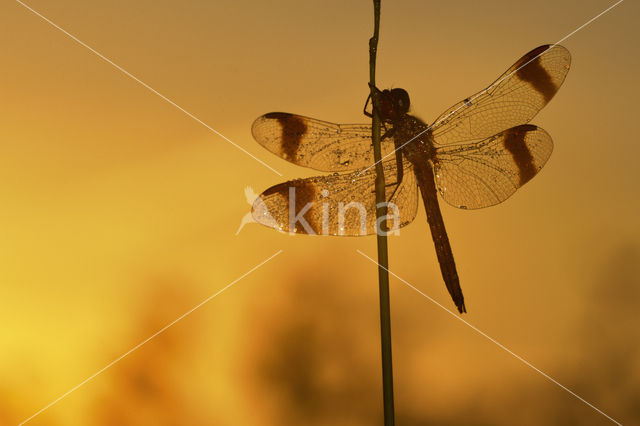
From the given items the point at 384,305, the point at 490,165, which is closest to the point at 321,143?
the point at 490,165

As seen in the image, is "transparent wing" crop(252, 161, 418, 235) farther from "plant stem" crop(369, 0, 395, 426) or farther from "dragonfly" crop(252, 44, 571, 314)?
"plant stem" crop(369, 0, 395, 426)

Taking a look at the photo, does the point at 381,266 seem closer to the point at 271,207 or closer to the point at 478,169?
the point at 271,207

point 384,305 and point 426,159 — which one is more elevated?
point 426,159

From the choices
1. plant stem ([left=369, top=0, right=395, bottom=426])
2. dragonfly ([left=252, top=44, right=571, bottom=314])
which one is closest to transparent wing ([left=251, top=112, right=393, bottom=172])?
dragonfly ([left=252, top=44, right=571, bottom=314])

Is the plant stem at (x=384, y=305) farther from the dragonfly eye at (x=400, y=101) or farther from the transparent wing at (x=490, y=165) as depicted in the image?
the transparent wing at (x=490, y=165)

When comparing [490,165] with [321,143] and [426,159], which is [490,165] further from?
[321,143]

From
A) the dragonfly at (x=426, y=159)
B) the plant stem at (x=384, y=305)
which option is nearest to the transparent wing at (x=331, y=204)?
the dragonfly at (x=426, y=159)

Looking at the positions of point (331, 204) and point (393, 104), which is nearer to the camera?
point (393, 104)

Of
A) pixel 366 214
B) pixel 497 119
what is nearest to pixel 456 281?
pixel 366 214
